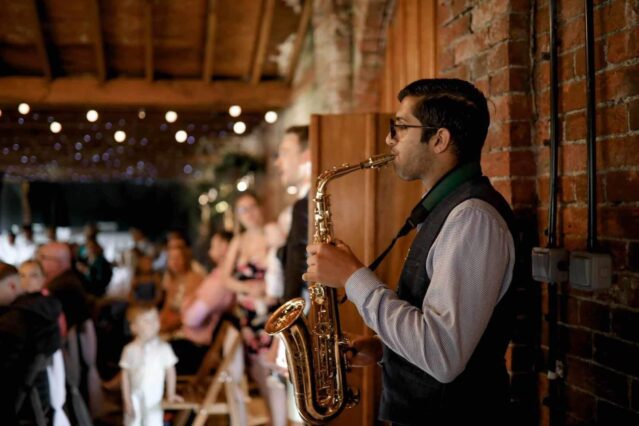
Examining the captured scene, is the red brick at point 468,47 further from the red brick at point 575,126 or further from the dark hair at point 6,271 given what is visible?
the dark hair at point 6,271

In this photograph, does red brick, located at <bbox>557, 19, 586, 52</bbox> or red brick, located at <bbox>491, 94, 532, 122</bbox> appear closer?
red brick, located at <bbox>557, 19, 586, 52</bbox>

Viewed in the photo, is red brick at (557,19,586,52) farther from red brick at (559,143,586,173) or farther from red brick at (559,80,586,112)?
red brick at (559,143,586,173)

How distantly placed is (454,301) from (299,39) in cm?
552

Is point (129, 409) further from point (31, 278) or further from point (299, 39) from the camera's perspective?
point (299, 39)

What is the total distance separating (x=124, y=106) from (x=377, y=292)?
6296 millimetres

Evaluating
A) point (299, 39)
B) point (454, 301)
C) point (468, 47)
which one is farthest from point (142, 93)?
point (454, 301)

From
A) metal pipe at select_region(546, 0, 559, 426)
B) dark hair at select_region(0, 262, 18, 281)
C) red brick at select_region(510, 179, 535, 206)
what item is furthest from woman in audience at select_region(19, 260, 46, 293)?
metal pipe at select_region(546, 0, 559, 426)

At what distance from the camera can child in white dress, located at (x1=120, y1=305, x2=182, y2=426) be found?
382cm

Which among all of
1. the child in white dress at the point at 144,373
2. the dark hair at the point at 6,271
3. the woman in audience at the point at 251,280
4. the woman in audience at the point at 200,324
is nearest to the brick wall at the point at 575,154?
the woman in audience at the point at 251,280

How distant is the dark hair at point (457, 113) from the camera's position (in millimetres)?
1763

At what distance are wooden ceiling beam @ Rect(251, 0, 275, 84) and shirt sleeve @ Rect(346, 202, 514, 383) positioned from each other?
5168mm

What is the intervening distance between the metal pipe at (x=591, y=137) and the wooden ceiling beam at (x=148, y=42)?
197 inches

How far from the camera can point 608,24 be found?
197cm

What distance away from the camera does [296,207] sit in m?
3.17
